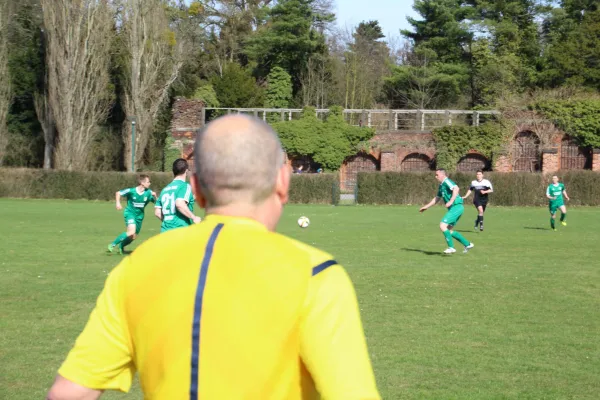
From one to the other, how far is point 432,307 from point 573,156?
44260 mm

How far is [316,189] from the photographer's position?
46188 millimetres

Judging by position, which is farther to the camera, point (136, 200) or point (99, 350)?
point (136, 200)

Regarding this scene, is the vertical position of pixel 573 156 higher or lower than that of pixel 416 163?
higher

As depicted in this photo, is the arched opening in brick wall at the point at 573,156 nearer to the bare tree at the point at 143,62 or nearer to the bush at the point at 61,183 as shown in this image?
the bush at the point at 61,183

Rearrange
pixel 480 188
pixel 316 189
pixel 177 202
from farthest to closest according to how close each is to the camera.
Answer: pixel 316 189 → pixel 480 188 → pixel 177 202

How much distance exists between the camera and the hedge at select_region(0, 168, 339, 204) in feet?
152

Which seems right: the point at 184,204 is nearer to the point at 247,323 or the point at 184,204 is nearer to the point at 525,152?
the point at 247,323

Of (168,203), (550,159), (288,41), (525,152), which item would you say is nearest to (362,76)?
(288,41)

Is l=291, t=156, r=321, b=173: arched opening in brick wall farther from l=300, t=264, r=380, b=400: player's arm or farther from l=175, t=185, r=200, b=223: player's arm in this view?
l=300, t=264, r=380, b=400: player's arm

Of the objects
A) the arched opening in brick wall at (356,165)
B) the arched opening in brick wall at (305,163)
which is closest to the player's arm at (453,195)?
the arched opening in brick wall at (305,163)

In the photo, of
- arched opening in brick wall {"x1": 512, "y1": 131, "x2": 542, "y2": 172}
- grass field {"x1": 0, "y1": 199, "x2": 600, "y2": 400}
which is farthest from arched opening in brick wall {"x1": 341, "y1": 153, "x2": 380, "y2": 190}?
grass field {"x1": 0, "y1": 199, "x2": 600, "y2": 400}

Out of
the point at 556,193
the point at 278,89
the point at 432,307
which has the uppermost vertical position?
the point at 278,89

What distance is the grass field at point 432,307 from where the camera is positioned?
782 cm

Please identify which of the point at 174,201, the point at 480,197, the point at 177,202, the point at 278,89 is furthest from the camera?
the point at 278,89
